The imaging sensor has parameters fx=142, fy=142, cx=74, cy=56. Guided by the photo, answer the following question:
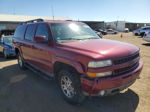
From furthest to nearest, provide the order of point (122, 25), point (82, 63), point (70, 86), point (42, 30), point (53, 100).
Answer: point (122, 25) < point (42, 30) < point (53, 100) < point (70, 86) < point (82, 63)

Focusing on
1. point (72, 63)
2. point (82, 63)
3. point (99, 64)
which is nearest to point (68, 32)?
point (72, 63)

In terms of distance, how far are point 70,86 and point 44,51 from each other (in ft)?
4.44

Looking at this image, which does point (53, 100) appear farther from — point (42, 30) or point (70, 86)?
point (42, 30)

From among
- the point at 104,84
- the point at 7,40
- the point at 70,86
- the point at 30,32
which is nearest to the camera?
the point at 104,84

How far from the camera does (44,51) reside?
4105mm

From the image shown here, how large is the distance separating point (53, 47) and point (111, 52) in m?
1.52

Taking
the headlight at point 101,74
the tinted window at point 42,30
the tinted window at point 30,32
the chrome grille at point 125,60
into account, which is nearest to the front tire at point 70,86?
the headlight at point 101,74

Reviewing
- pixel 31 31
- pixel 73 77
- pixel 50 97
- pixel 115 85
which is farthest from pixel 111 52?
pixel 31 31

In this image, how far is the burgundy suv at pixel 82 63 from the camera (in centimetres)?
276

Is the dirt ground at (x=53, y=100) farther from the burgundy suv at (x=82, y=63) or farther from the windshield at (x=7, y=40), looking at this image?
the windshield at (x=7, y=40)

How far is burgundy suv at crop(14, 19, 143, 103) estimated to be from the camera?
9.04 feet

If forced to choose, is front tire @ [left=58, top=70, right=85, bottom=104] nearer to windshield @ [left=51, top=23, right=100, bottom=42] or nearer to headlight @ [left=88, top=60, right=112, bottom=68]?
headlight @ [left=88, top=60, right=112, bottom=68]

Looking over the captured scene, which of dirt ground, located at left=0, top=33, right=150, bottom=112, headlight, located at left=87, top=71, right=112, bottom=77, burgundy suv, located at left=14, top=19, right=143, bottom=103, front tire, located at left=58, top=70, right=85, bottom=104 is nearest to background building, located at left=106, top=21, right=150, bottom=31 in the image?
dirt ground, located at left=0, top=33, right=150, bottom=112

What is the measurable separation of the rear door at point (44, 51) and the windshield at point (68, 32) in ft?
0.74
